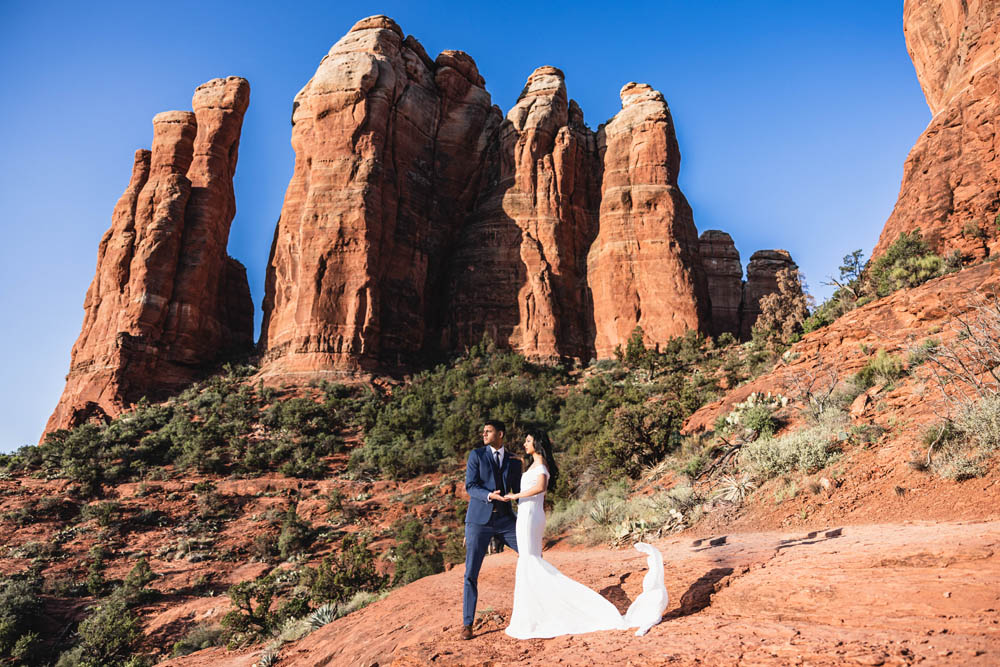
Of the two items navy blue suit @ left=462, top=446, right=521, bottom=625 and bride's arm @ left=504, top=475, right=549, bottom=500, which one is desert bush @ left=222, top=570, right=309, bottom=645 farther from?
bride's arm @ left=504, top=475, right=549, bottom=500

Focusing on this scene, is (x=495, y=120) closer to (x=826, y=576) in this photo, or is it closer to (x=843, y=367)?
(x=843, y=367)

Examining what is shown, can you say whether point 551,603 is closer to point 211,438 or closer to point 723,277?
point 211,438

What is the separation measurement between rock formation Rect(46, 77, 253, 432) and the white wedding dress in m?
32.7

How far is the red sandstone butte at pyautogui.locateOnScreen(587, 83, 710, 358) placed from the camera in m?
33.8

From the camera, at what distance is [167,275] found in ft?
111

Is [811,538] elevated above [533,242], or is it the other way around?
[533,242]

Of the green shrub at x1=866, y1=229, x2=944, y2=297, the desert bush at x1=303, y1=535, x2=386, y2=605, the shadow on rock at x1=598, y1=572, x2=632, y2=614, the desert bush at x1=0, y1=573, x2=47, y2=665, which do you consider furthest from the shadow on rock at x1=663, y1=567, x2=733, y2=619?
the desert bush at x1=0, y1=573, x2=47, y2=665

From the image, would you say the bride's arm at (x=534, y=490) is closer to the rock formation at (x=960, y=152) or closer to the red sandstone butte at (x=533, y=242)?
the rock formation at (x=960, y=152)

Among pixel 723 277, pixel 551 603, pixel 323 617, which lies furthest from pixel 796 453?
pixel 723 277

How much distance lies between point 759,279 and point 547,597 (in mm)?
47159

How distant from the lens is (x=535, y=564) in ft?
14.4

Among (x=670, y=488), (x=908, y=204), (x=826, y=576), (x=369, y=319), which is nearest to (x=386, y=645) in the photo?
(x=826, y=576)

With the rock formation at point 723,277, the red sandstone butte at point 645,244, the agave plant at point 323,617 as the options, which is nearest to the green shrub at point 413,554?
the agave plant at point 323,617

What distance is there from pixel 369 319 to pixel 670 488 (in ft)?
79.5
